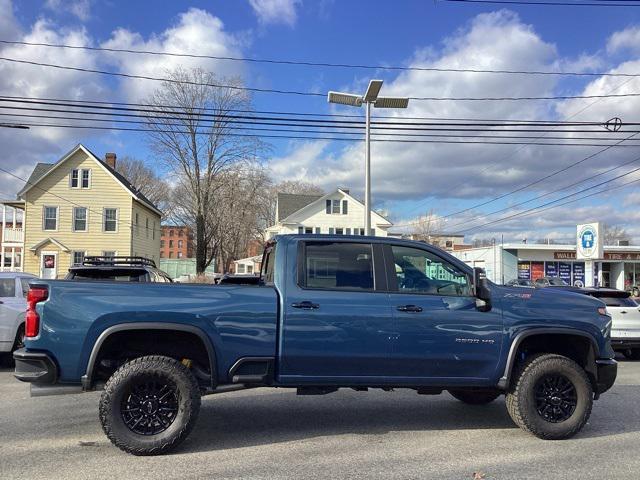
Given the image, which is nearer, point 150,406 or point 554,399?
point 150,406

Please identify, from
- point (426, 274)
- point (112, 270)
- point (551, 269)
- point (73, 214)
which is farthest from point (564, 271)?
point (112, 270)

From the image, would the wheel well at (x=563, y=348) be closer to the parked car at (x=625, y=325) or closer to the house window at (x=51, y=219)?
the parked car at (x=625, y=325)

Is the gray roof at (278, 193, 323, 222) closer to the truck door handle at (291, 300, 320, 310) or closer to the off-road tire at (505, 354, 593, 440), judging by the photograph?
the off-road tire at (505, 354, 593, 440)

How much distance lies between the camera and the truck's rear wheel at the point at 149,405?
5035mm

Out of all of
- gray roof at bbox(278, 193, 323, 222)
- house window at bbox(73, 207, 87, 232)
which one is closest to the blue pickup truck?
house window at bbox(73, 207, 87, 232)

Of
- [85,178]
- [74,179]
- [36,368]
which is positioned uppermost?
[85,178]

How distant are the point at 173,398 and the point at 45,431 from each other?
5.62 ft

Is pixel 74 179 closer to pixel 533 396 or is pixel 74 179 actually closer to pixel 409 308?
pixel 409 308

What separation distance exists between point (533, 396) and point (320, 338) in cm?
229

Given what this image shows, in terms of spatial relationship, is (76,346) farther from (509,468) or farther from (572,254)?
(572,254)

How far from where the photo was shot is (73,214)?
35.5 metres

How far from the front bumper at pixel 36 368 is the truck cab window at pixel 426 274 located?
3.30m

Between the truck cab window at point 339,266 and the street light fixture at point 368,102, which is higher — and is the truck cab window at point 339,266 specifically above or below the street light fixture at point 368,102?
below

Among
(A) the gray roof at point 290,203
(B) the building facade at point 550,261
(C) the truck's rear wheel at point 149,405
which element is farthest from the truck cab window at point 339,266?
(A) the gray roof at point 290,203
